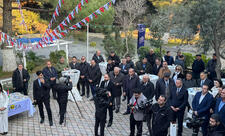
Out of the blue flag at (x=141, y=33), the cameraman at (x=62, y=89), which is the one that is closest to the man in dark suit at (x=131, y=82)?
the cameraman at (x=62, y=89)

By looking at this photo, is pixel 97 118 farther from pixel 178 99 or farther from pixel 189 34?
pixel 189 34

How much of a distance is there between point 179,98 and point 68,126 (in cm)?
329

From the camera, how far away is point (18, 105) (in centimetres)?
762

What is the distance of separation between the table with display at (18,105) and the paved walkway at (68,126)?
0.87 feet

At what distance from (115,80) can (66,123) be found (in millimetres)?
2058

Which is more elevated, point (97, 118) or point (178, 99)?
point (178, 99)

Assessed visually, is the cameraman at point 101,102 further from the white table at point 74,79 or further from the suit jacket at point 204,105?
the white table at point 74,79

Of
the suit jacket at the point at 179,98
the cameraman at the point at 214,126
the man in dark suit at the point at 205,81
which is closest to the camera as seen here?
the cameraman at the point at 214,126

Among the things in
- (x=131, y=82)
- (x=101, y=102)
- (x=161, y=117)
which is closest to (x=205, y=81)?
(x=131, y=82)

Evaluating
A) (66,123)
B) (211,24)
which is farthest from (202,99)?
(66,123)

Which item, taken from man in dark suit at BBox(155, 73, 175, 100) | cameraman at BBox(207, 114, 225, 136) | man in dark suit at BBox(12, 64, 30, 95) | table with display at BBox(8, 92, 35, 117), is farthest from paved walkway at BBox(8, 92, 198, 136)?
cameraman at BBox(207, 114, 225, 136)

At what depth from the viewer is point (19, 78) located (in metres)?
8.70

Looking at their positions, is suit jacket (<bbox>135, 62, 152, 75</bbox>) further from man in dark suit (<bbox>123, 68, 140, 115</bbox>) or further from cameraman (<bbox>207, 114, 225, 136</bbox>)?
cameraman (<bbox>207, 114, 225, 136</bbox>)

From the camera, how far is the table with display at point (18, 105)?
24.5 ft
